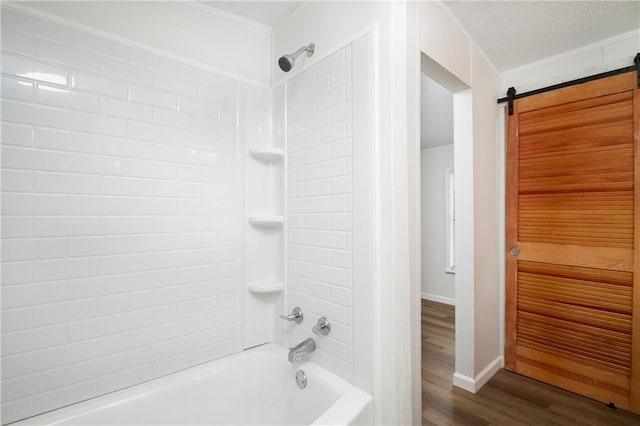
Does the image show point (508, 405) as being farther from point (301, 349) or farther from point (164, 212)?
point (164, 212)

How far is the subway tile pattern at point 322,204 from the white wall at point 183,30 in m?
0.37

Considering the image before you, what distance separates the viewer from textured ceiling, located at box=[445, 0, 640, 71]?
160cm

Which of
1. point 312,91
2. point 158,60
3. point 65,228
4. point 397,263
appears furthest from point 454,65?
point 65,228

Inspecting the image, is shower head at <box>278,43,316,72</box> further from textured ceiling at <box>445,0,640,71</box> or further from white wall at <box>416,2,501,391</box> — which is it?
white wall at <box>416,2,501,391</box>

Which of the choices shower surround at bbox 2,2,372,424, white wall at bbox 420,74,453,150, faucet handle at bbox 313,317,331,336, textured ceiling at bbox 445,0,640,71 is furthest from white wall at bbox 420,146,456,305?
faucet handle at bbox 313,317,331,336

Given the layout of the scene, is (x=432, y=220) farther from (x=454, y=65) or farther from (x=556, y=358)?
(x=454, y=65)

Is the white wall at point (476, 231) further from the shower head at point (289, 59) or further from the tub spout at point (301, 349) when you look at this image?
the tub spout at point (301, 349)

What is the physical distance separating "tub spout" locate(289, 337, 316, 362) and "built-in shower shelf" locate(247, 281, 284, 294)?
13.9 inches

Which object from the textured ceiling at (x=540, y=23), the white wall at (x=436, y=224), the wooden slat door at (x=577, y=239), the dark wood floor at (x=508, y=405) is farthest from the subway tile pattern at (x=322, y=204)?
the white wall at (x=436, y=224)

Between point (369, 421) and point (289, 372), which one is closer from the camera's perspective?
point (369, 421)

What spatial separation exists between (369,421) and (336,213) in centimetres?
95

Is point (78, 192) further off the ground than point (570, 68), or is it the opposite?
point (570, 68)

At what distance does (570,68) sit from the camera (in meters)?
2.06

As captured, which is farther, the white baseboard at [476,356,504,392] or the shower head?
the white baseboard at [476,356,504,392]
